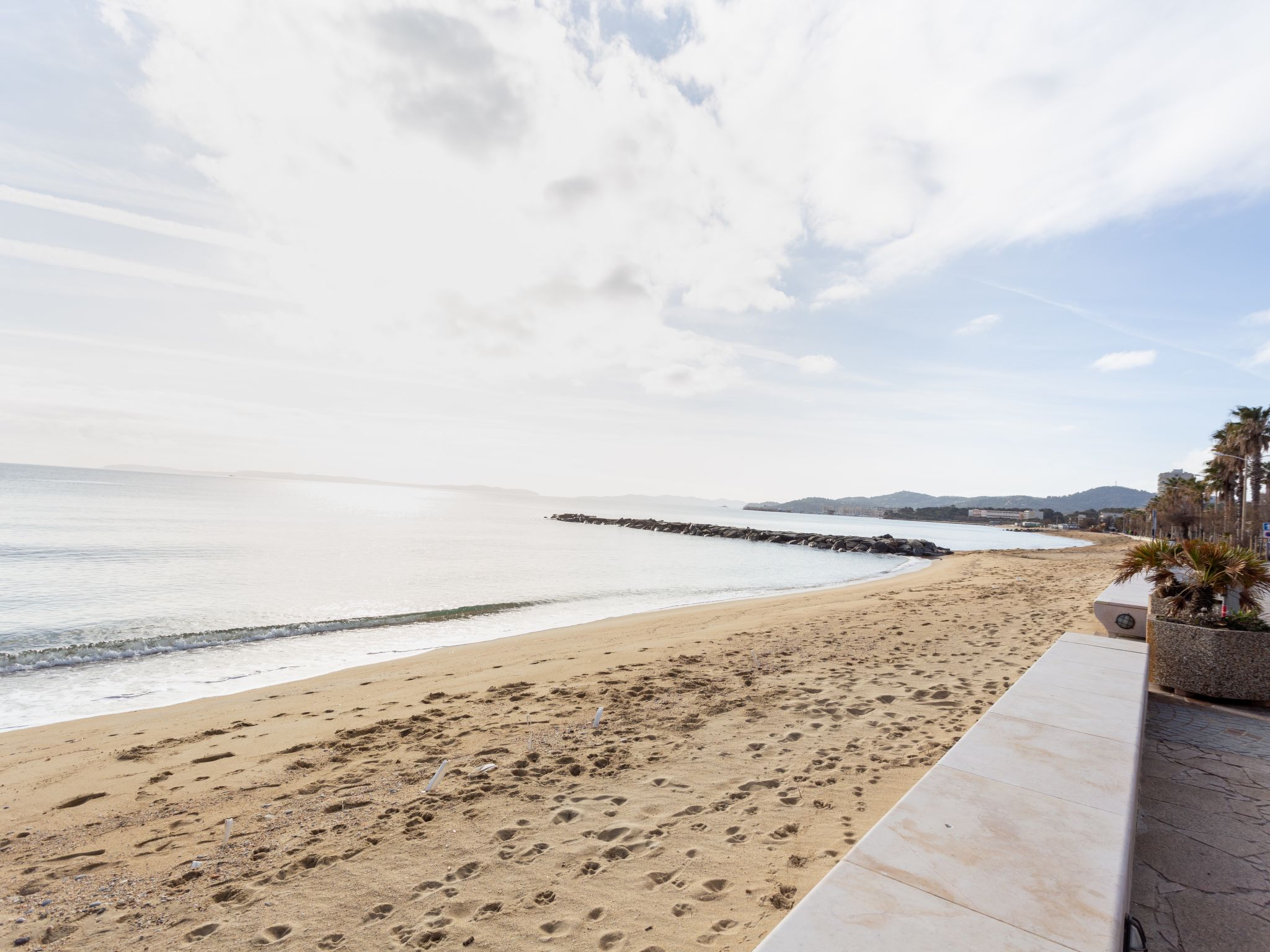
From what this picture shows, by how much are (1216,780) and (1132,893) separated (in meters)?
2.20

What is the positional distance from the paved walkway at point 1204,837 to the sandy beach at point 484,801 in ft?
4.73

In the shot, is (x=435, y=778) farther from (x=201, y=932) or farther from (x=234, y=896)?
(x=201, y=932)

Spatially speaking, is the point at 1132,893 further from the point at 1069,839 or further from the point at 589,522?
the point at 589,522

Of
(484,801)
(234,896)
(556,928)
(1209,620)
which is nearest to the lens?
(556,928)

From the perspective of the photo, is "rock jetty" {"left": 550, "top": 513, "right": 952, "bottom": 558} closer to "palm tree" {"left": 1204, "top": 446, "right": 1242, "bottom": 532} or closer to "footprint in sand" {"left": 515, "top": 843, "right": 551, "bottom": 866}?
"palm tree" {"left": 1204, "top": 446, "right": 1242, "bottom": 532}

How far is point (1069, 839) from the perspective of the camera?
108 inches

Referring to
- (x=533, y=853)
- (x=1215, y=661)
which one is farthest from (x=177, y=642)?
(x=1215, y=661)

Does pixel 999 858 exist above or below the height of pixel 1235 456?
below

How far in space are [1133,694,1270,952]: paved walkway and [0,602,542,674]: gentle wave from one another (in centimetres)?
1441

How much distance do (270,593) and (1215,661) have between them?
21.5m

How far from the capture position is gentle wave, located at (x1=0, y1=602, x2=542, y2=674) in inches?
427

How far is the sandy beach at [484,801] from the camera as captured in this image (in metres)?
3.28

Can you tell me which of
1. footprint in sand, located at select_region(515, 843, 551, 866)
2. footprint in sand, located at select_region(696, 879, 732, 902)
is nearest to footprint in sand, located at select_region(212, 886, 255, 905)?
footprint in sand, located at select_region(515, 843, 551, 866)

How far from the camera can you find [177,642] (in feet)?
40.2
